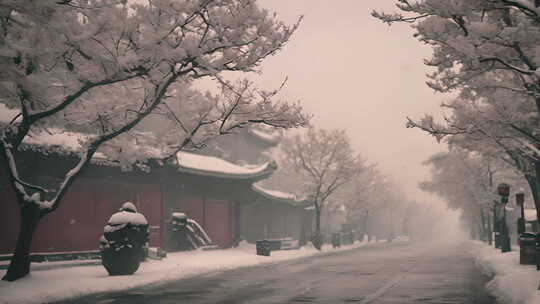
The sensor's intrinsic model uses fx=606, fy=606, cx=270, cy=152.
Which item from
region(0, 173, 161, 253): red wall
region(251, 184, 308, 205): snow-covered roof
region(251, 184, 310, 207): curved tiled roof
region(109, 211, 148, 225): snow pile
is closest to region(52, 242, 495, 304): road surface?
region(109, 211, 148, 225): snow pile

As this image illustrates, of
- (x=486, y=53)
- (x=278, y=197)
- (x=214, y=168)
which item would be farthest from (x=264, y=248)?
(x=486, y=53)

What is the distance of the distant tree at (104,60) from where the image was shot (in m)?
13.1

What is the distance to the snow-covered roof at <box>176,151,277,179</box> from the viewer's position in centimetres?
3173

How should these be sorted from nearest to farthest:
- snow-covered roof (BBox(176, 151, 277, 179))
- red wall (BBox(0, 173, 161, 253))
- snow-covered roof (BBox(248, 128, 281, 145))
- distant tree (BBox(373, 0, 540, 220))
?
1. distant tree (BBox(373, 0, 540, 220))
2. red wall (BBox(0, 173, 161, 253))
3. snow-covered roof (BBox(176, 151, 277, 179))
4. snow-covered roof (BBox(248, 128, 281, 145))

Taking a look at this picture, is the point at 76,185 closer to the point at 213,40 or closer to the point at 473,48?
the point at 213,40

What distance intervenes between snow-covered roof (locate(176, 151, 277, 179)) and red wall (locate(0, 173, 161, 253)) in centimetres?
339

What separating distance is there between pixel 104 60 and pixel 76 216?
12358mm

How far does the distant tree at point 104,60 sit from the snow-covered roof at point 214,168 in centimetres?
1264

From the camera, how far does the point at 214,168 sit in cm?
3509

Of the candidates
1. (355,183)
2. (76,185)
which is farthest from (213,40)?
(355,183)

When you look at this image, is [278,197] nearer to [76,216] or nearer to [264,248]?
[264,248]

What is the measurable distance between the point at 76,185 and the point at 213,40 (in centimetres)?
1209

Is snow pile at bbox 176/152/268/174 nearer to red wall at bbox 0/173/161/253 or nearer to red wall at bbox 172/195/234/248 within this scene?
red wall at bbox 172/195/234/248

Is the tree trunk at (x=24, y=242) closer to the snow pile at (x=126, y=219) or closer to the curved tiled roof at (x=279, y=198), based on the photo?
the snow pile at (x=126, y=219)
